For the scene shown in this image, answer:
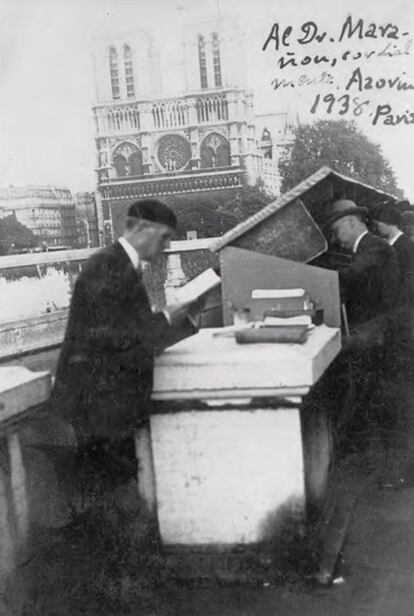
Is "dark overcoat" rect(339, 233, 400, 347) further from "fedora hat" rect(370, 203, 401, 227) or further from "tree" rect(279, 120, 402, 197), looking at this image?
"tree" rect(279, 120, 402, 197)

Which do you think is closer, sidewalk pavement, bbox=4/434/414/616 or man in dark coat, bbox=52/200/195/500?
sidewalk pavement, bbox=4/434/414/616

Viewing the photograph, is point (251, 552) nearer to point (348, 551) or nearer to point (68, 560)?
point (348, 551)

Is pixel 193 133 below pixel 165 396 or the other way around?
the other way around

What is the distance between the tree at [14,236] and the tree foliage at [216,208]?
11272 mm

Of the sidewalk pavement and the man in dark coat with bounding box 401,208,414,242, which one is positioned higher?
the man in dark coat with bounding box 401,208,414,242

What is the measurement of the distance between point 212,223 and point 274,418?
32375 mm

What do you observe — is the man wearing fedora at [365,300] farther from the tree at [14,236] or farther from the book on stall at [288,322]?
the tree at [14,236]

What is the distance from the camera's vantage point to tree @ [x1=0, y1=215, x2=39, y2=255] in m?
41.6

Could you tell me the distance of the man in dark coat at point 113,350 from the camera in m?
2.32

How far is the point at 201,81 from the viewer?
104 feet

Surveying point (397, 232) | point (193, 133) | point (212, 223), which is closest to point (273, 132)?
point (193, 133)

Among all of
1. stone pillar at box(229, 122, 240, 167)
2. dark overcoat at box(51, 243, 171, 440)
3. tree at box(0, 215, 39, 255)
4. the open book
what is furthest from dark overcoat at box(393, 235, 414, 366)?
tree at box(0, 215, 39, 255)

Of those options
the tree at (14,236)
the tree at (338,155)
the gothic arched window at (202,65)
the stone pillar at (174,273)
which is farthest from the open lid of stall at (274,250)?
the tree at (14,236)

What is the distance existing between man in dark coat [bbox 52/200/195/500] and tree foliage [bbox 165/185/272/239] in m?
25.0
